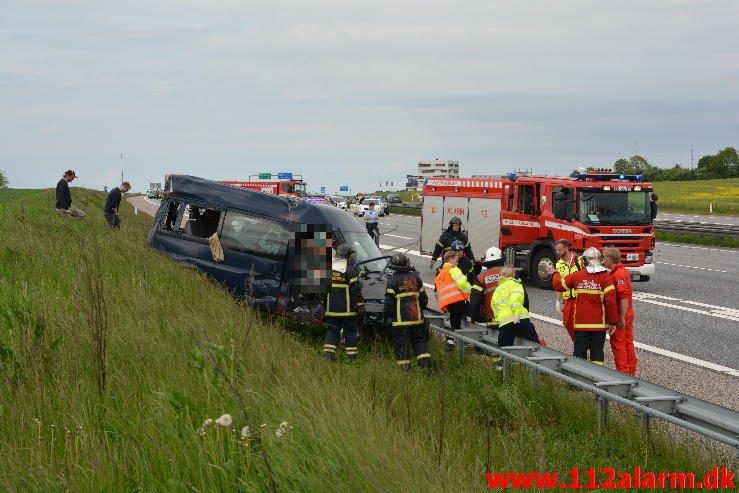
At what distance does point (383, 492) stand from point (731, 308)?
13.8 meters

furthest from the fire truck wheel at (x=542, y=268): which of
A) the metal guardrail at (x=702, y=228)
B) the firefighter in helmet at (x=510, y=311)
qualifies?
the metal guardrail at (x=702, y=228)

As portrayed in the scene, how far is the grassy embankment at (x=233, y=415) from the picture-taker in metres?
4.82

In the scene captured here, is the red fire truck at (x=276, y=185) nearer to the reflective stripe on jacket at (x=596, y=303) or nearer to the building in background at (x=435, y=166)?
the reflective stripe on jacket at (x=596, y=303)

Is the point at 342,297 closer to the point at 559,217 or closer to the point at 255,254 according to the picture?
the point at 255,254

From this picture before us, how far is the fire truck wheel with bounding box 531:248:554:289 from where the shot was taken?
19.6 m

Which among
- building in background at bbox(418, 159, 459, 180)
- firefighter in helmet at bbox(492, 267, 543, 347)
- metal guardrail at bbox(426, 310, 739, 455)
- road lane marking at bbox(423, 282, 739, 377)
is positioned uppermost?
building in background at bbox(418, 159, 459, 180)

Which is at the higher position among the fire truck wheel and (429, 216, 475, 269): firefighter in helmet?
(429, 216, 475, 269): firefighter in helmet

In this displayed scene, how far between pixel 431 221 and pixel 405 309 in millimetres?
14516

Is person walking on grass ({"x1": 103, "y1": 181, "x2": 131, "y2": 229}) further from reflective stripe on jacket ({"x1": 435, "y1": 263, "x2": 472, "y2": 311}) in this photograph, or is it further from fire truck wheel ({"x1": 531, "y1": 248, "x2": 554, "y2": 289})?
reflective stripe on jacket ({"x1": 435, "y1": 263, "x2": 472, "y2": 311})

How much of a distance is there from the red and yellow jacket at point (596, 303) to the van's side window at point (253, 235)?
407cm

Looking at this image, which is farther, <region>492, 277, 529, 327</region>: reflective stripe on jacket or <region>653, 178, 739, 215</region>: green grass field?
<region>653, 178, 739, 215</region>: green grass field

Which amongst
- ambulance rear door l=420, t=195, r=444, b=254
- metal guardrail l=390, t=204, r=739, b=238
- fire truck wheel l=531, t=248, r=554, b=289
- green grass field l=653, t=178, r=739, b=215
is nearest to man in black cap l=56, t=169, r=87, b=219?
ambulance rear door l=420, t=195, r=444, b=254

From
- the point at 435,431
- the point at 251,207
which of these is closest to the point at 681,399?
the point at 435,431

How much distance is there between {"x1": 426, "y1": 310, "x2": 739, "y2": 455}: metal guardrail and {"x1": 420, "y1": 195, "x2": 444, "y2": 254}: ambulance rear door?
13.5 meters
